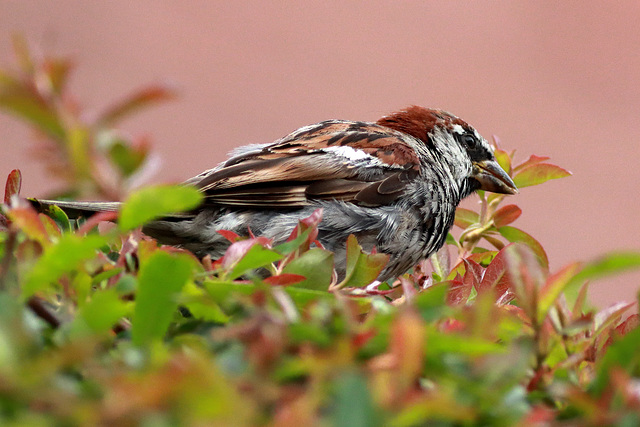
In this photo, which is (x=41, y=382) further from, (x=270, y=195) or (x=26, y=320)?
(x=270, y=195)

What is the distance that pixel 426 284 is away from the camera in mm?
1100

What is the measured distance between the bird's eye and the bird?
24 centimetres

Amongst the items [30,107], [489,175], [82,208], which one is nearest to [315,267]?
[30,107]

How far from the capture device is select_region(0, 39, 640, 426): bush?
39 cm

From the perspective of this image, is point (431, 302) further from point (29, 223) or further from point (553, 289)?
point (29, 223)

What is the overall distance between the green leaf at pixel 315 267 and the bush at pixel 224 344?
8cm

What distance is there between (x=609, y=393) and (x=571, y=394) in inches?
1.6

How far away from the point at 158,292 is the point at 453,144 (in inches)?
75.9

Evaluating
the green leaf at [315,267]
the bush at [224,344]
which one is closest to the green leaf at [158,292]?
the bush at [224,344]

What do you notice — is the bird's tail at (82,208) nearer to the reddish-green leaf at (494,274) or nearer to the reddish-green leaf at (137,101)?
the reddish-green leaf at (494,274)

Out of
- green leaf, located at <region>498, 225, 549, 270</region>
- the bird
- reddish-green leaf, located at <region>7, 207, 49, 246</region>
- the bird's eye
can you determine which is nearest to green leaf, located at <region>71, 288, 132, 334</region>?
reddish-green leaf, located at <region>7, 207, 49, 246</region>

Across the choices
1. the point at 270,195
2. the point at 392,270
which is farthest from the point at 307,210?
the point at 392,270

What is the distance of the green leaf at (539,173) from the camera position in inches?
51.2

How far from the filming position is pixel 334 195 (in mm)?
1890
